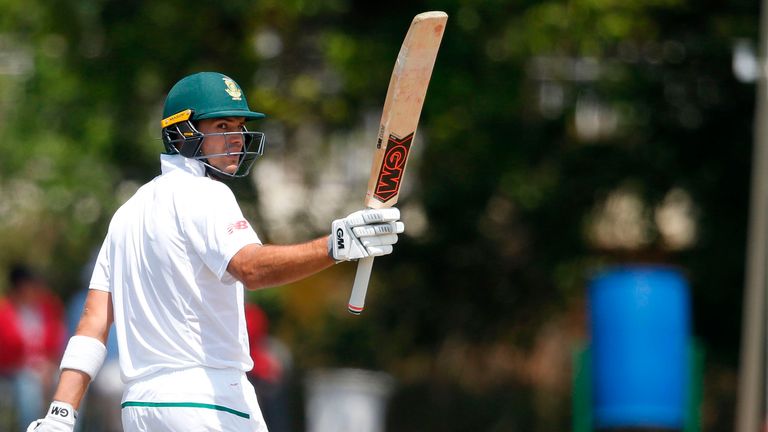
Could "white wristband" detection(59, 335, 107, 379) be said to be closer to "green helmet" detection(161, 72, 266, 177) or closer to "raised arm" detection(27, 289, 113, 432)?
"raised arm" detection(27, 289, 113, 432)

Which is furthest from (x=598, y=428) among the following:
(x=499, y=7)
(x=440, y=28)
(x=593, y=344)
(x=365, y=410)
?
(x=440, y=28)

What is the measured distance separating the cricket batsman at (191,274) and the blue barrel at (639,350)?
7.14m

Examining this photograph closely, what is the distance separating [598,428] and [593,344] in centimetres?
71

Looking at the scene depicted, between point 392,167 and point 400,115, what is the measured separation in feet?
0.58

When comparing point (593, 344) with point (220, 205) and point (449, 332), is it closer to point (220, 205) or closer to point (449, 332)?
point (449, 332)

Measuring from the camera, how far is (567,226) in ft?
54.1

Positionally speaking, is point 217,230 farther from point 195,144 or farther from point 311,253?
point 195,144

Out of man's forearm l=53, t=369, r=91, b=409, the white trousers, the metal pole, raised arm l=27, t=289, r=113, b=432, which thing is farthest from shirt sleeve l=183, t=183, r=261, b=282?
the metal pole

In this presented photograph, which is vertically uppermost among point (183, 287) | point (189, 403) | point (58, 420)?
point (183, 287)

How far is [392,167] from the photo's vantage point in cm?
494

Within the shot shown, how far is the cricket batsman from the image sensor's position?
4.54 m

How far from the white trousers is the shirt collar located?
69 cm

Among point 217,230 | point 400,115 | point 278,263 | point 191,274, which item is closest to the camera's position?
point 278,263

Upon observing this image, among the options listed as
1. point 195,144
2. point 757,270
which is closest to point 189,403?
point 195,144
